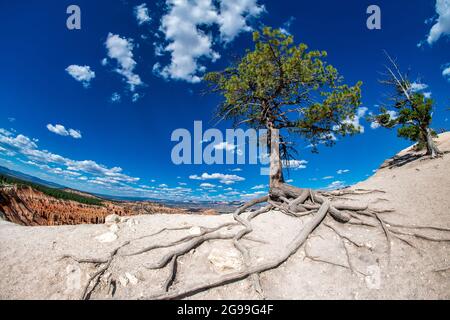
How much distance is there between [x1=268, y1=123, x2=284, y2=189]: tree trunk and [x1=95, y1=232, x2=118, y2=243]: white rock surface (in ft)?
23.2

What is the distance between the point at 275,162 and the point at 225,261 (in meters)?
6.93

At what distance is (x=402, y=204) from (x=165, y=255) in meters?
7.92

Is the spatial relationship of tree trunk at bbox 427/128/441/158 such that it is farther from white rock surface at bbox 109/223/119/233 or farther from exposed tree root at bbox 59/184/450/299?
white rock surface at bbox 109/223/119/233

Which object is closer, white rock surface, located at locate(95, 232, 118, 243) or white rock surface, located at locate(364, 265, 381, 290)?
white rock surface, located at locate(364, 265, 381, 290)

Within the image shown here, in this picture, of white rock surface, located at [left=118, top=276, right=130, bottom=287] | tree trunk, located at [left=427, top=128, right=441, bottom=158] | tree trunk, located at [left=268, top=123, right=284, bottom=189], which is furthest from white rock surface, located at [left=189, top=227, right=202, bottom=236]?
tree trunk, located at [left=427, top=128, right=441, bottom=158]

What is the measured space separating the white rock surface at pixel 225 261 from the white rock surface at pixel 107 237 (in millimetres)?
2472

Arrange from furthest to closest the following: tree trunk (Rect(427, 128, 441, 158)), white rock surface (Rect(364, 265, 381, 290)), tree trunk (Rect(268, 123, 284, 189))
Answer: tree trunk (Rect(427, 128, 441, 158)) → tree trunk (Rect(268, 123, 284, 189)) → white rock surface (Rect(364, 265, 381, 290))

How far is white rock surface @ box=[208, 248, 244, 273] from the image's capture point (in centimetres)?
445

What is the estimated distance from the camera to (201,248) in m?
5.23

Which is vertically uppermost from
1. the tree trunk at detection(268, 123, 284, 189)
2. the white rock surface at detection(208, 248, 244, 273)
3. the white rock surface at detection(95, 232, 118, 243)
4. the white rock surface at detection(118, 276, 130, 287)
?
the tree trunk at detection(268, 123, 284, 189)

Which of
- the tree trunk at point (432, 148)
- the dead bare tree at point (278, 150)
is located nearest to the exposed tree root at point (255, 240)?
the dead bare tree at point (278, 150)

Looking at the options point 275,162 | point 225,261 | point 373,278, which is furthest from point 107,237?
point 275,162
